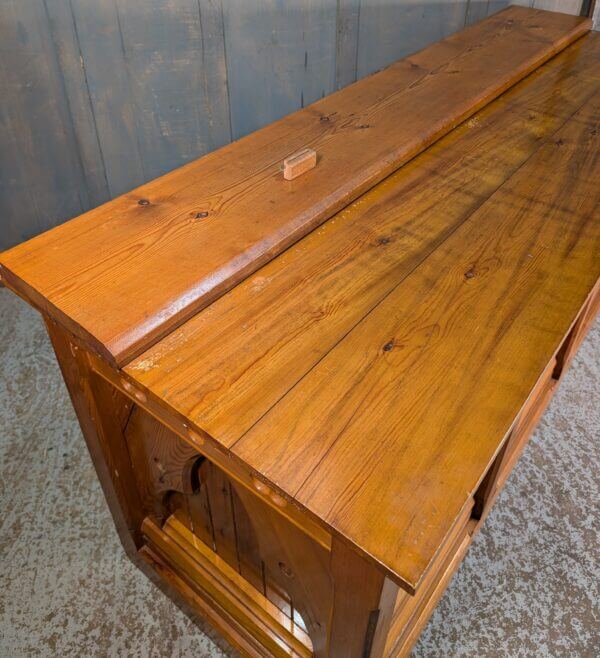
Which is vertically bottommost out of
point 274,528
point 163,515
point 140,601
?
point 140,601

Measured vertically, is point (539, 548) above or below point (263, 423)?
below

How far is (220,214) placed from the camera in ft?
3.32

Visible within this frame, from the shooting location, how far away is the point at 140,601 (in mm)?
1287

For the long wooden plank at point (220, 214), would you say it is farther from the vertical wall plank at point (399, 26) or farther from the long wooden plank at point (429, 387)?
the vertical wall plank at point (399, 26)

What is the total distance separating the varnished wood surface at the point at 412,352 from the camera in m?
0.65

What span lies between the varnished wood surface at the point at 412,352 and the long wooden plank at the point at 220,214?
0.12ft

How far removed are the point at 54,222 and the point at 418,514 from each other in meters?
1.70

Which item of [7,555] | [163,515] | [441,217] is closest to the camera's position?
[441,217]

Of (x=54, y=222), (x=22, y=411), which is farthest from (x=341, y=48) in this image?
(x=22, y=411)

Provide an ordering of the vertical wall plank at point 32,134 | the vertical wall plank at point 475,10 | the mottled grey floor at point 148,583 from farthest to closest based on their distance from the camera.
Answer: the vertical wall plank at point 475,10 → the vertical wall plank at point 32,134 → the mottled grey floor at point 148,583

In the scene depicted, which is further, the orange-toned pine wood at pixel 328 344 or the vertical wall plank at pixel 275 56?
the vertical wall plank at pixel 275 56

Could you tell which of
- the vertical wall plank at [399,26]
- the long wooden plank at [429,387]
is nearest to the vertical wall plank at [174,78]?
the vertical wall plank at [399,26]

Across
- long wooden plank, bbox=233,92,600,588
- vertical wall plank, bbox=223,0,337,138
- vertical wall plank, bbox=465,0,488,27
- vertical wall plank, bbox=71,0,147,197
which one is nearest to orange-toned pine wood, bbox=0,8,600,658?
long wooden plank, bbox=233,92,600,588

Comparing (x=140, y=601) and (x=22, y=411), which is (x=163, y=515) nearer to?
(x=140, y=601)
